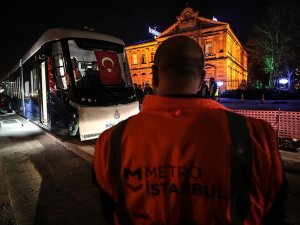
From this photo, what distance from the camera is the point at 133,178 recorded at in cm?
146

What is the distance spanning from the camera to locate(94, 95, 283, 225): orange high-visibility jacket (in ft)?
4.37

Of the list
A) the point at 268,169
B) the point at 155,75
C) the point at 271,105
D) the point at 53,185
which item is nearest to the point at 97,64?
the point at 53,185

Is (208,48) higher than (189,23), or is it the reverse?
(189,23)

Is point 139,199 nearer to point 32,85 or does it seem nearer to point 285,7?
point 32,85

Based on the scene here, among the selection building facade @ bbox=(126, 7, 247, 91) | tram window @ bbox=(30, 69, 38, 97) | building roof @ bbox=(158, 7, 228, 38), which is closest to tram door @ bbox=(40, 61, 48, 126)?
tram window @ bbox=(30, 69, 38, 97)

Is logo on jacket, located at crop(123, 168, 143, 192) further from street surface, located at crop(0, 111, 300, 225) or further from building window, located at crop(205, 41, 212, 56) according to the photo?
building window, located at crop(205, 41, 212, 56)

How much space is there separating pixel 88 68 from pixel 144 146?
804 centimetres

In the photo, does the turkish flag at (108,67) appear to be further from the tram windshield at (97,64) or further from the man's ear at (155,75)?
the man's ear at (155,75)

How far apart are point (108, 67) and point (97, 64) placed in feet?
1.20

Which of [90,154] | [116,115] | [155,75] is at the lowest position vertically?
[90,154]

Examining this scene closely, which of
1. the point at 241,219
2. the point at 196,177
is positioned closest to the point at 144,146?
the point at 196,177

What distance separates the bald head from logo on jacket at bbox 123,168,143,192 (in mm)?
430

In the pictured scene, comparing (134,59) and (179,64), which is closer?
(179,64)

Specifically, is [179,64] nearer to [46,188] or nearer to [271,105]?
[46,188]
